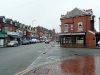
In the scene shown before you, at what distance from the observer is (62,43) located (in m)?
67.2

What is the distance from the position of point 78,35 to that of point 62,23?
22.8 feet

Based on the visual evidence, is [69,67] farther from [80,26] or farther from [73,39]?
[73,39]

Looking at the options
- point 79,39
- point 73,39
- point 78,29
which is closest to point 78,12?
point 78,29

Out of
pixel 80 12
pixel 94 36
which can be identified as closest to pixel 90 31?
pixel 94 36

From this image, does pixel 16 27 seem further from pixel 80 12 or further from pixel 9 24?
pixel 80 12

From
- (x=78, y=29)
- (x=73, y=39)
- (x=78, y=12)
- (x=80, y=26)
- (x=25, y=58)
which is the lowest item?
(x=25, y=58)

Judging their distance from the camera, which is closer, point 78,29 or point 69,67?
point 69,67

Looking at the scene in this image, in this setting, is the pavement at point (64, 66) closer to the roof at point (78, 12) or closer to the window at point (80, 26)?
the window at point (80, 26)

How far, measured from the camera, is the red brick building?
60719 millimetres

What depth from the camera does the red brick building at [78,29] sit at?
2391 inches

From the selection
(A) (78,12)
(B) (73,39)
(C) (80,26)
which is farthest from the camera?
(A) (78,12)

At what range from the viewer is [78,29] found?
62844mm

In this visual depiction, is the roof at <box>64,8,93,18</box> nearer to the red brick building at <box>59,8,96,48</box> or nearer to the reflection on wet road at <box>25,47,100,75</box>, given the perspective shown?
the red brick building at <box>59,8,96,48</box>

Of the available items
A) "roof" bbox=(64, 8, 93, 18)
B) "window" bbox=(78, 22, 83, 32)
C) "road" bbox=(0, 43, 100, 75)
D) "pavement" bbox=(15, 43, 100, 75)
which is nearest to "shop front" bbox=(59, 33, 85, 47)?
"window" bbox=(78, 22, 83, 32)
